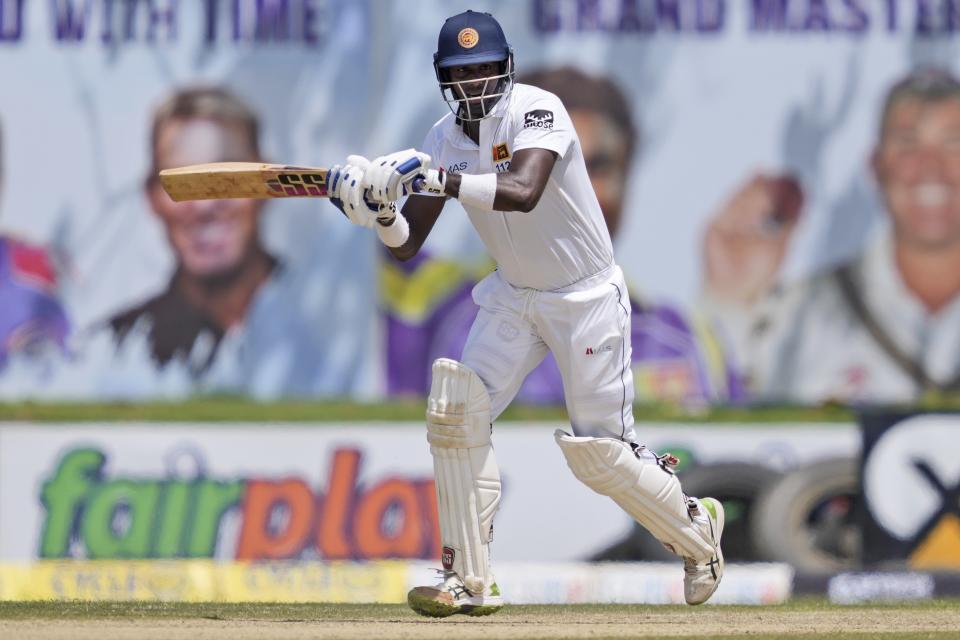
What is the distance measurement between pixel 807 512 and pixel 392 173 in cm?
488

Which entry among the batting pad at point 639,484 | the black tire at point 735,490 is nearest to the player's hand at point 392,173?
the batting pad at point 639,484

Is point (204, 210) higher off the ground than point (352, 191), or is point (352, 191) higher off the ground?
point (352, 191)

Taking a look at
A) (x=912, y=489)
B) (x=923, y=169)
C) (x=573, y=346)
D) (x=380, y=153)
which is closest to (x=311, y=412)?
(x=380, y=153)

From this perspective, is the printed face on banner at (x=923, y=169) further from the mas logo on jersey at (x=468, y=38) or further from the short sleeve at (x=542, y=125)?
the mas logo on jersey at (x=468, y=38)

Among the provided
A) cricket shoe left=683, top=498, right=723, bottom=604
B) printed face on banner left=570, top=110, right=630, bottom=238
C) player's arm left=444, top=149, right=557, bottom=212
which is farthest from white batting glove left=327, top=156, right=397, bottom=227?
printed face on banner left=570, top=110, right=630, bottom=238

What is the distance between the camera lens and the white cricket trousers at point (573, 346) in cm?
619

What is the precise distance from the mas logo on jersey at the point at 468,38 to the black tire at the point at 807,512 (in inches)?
180

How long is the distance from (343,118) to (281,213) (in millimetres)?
809

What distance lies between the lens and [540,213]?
6.16m

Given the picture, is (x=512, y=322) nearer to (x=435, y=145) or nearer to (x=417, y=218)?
(x=417, y=218)

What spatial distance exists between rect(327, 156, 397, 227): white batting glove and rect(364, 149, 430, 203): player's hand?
0.04 metres

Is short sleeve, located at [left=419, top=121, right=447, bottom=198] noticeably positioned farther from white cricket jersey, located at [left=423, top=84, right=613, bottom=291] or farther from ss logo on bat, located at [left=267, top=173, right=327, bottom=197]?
ss logo on bat, located at [left=267, top=173, right=327, bottom=197]

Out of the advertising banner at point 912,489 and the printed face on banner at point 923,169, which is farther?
the printed face on banner at point 923,169

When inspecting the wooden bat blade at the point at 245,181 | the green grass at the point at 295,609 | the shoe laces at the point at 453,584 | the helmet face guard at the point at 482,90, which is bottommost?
the green grass at the point at 295,609
